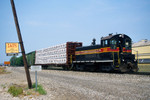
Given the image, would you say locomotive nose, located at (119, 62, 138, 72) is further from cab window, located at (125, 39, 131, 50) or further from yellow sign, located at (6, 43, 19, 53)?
yellow sign, located at (6, 43, 19, 53)

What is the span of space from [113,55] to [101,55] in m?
1.92

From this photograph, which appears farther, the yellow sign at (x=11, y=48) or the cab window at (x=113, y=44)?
the cab window at (x=113, y=44)

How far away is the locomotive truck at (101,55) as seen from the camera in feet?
48.6

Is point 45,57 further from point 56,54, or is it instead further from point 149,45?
point 149,45

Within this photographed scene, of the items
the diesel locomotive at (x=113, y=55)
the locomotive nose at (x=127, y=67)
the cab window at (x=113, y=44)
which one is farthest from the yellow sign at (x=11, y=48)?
the cab window at (x=113, y=44)

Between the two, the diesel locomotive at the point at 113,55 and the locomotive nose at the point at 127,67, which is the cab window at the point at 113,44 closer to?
the diesel locomotive at the point at 113,55

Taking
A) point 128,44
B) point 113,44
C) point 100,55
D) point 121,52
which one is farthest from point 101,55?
point 128,44

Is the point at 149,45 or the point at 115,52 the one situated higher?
the point at 149,45

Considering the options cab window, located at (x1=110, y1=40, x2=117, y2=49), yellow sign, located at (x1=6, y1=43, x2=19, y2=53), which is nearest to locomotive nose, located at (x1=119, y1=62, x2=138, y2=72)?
cab window, located at (x1=110, y1=40, x2=117, y2=49)

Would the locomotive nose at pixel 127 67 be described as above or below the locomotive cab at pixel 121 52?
below

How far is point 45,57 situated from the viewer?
28.2 metres

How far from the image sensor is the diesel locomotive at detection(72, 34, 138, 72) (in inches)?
577

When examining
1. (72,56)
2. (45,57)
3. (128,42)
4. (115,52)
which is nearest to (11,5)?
(115,52)

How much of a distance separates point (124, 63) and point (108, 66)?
1763mm
